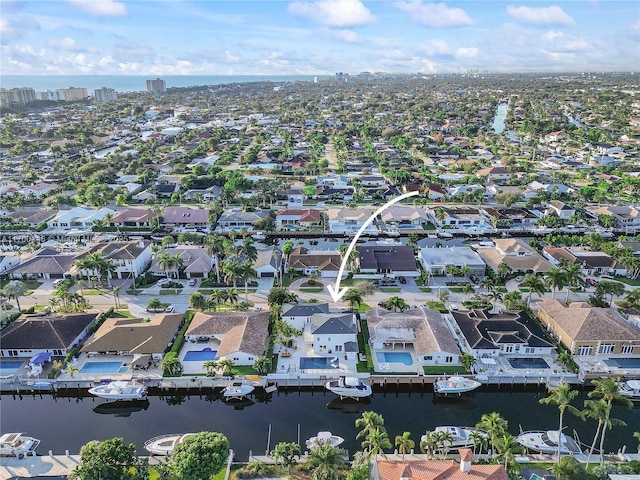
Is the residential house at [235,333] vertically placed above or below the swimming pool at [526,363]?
above

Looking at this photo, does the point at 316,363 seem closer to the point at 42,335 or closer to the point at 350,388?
the point at 350,388

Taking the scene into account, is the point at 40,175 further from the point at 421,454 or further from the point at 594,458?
the point at 594,458

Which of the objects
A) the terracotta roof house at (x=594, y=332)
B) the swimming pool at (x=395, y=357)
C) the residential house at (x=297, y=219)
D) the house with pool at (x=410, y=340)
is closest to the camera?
the house with pool at (x=410, y=340)

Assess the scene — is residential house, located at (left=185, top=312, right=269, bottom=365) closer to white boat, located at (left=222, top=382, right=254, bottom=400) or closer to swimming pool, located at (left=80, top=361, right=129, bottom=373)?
white boat, located at (left=222, top=382, right=254, bottom=400)

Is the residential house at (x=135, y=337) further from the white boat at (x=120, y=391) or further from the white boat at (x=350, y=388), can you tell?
the white boat at (x=350, y=388)

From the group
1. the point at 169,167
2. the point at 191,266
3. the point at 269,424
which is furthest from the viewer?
the point at 169,167

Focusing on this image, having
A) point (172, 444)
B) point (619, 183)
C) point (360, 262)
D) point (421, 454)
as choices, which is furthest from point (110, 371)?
point (619, 183)

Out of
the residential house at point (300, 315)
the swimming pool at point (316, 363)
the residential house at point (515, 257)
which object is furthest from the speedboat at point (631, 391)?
the residential house at point (300, 315)
